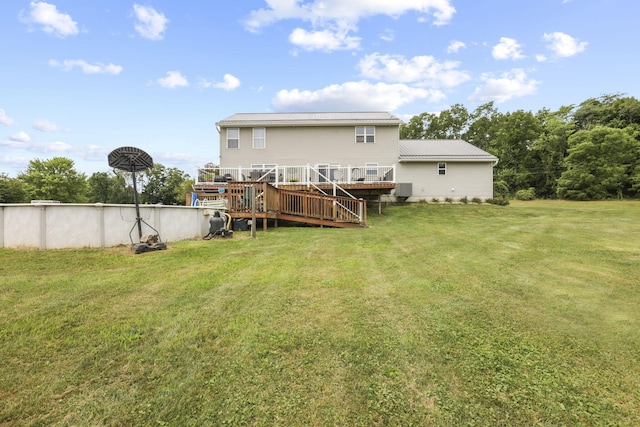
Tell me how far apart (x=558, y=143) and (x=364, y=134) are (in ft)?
95.1

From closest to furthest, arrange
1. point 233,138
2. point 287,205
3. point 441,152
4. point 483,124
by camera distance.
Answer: point 287,205, point 233,138, point 441,152, point 483,124

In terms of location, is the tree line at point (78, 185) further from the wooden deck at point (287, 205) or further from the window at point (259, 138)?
the wooden deck at point (287, 205)

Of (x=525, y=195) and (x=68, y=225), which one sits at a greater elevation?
(x=525, y=195)

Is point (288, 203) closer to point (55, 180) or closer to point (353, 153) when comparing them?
point (353, 153)

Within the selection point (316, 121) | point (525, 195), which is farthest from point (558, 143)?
point (316, 121)

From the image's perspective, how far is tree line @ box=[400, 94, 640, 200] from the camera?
27.4 meters

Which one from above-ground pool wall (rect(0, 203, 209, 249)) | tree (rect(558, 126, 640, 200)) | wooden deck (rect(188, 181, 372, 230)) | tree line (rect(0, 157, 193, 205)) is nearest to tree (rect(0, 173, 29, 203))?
tree line (rect(0, 157, 193, 205))

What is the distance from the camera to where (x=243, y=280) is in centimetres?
444

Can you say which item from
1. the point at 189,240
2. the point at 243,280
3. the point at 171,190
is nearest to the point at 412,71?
the point at 189,240

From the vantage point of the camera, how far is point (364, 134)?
18.1 metres

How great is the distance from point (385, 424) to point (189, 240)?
7.71 metres

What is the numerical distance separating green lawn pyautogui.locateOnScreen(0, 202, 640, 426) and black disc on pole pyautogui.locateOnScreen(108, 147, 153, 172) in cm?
302

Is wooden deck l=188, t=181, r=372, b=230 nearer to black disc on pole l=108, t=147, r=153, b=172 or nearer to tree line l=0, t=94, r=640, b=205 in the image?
black disc on pole l=108, t=147, r=153, b=172

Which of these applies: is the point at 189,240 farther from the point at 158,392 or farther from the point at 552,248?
the point at 552,248
